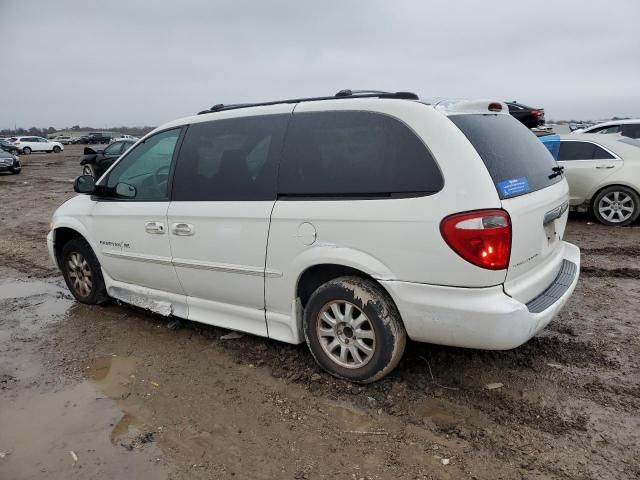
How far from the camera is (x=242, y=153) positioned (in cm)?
375

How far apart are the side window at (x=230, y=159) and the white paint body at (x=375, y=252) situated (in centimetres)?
8

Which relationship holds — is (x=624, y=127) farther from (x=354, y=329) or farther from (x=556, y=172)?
(x=354, y=329)

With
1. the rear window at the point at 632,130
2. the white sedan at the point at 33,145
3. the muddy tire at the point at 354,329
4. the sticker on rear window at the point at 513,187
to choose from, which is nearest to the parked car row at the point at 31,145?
the white sedan at the point at 33,145

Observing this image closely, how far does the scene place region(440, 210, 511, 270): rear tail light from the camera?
109 inches

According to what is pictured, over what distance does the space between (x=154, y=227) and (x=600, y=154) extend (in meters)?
7.52

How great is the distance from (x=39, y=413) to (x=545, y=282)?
133 inches

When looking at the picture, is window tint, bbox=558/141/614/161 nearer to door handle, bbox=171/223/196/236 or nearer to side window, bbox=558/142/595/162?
side window, bbox=558/142/595/162

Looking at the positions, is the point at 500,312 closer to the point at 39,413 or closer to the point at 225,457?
the point at 225,457

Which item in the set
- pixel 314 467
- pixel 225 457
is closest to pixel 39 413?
pixel 225 457

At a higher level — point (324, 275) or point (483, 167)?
point (483, 167)

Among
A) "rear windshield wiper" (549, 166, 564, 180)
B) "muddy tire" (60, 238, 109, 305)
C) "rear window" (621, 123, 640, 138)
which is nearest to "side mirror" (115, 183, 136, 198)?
"muddy tire" (60, 238, 109, 305)

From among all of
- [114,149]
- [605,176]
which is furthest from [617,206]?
[114,149]

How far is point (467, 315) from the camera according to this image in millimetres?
2859

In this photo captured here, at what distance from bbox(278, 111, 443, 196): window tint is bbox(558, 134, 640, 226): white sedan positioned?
6.45m
